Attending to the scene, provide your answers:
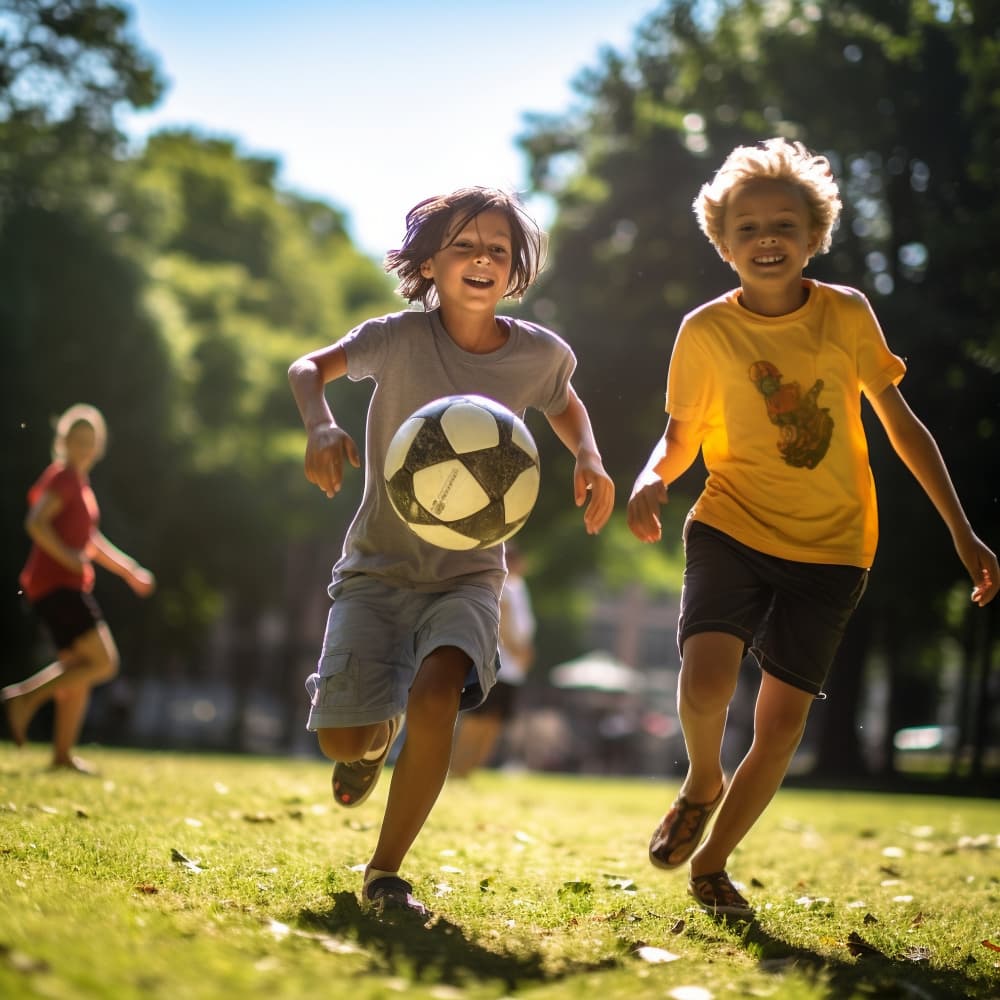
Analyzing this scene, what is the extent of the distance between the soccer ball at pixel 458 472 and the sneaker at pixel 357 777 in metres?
0.96

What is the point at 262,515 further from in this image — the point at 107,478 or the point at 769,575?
the point at 769,575

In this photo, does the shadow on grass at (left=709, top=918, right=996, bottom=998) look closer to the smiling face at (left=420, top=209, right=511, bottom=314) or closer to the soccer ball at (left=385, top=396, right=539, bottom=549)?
the soccer ball at (left=385, top=396, right=539, bottom=549)

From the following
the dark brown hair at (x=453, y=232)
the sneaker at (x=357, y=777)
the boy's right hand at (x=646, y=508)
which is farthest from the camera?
the sneaker at (x=357, y=777)

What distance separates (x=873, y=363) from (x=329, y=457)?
202cm

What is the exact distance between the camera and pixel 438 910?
4527mm

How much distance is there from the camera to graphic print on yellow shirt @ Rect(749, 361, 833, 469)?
4.78 m

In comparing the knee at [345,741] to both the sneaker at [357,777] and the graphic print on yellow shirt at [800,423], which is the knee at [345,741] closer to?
the sneaker at [357,777]

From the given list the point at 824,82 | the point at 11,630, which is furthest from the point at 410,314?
the point at 11,630

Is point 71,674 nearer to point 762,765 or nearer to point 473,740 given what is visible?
point 473,740

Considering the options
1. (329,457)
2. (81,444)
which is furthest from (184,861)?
(81,444)

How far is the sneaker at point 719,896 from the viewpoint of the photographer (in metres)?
4.74

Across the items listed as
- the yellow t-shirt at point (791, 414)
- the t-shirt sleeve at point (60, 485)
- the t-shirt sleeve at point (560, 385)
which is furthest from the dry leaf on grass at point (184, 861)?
the t-shirt sleeve at point (60, 485)

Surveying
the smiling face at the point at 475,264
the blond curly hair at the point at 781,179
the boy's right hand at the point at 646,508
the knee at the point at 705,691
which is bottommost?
the knee at the point at 705,691

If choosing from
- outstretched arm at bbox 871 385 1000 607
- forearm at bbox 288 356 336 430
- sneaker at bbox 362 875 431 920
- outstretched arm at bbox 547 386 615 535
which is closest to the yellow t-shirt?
outstretched arm at bbox 871 385 1000 607
